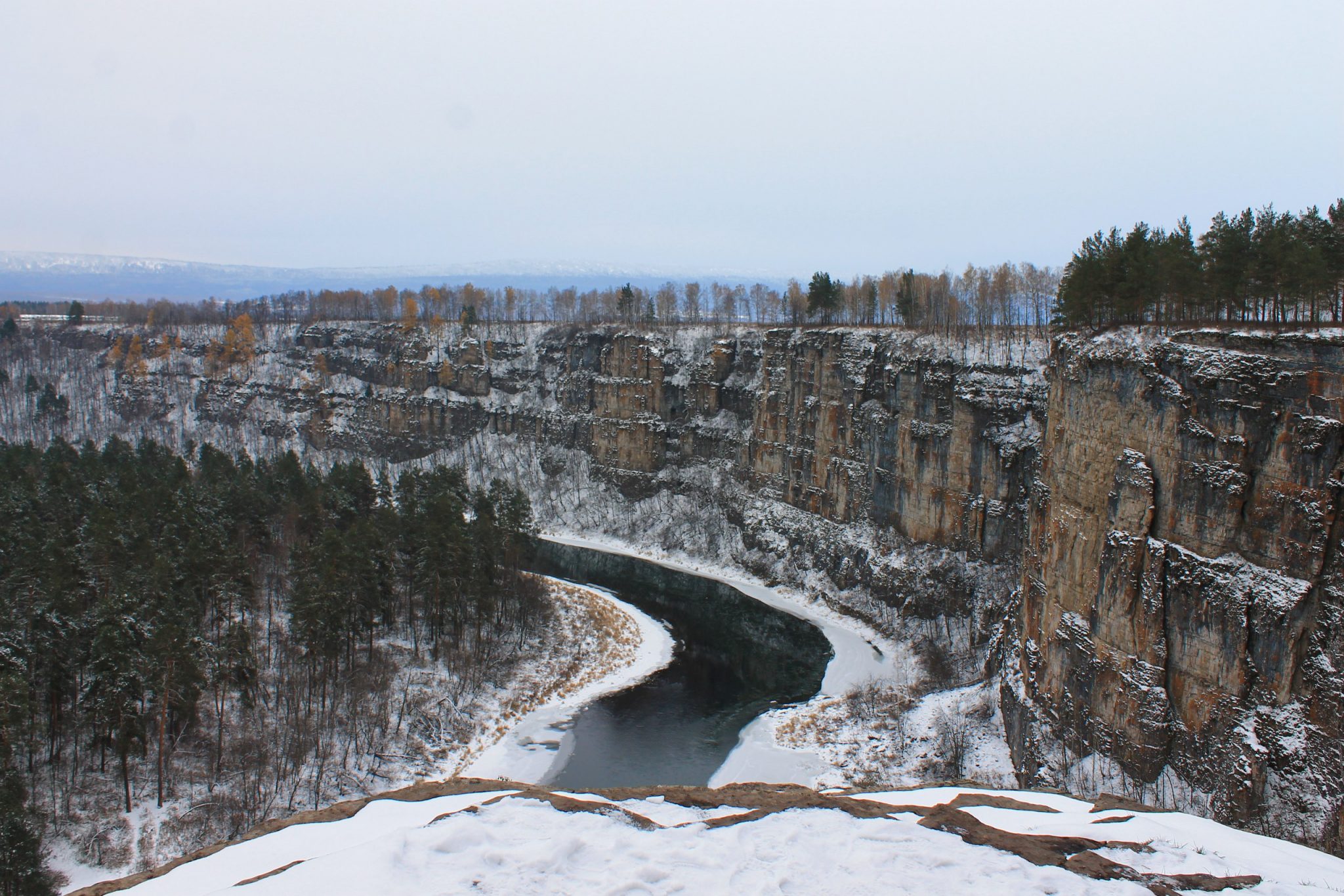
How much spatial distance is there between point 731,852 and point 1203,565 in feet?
74.4

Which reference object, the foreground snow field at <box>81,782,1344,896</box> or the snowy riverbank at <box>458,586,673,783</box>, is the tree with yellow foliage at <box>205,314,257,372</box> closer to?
the snowy riverbank at <box>458,586,673,783</box>

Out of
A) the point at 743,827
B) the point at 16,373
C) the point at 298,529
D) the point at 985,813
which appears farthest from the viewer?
the point at 16,373

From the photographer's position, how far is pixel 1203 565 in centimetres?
2900

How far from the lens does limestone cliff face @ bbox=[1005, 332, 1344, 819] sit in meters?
26.3

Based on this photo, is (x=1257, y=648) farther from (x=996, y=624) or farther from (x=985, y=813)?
(x=996, y=624)

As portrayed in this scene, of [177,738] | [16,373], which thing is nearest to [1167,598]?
[177,738]

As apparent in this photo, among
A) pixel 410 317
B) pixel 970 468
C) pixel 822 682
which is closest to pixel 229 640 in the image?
pixel 822 682

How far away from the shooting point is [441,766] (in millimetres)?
38062

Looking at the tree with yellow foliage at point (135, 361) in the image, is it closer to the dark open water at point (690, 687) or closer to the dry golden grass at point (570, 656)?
the dark open water at point (690, 687)

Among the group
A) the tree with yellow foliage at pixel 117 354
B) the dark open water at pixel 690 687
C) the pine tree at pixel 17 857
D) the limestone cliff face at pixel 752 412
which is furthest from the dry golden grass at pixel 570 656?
the tree with yellow foliage at pixel 117 354

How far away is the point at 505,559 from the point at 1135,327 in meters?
42.0

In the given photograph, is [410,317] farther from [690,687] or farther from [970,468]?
[970,468]

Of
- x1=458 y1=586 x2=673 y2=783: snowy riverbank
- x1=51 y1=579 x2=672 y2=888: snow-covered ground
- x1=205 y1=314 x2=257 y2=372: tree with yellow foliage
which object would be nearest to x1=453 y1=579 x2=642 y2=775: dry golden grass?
x1=51 y1=579 x2=672 y2=888: snow-covered ground

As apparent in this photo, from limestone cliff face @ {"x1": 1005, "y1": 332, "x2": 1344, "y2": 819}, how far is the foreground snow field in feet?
37.4
